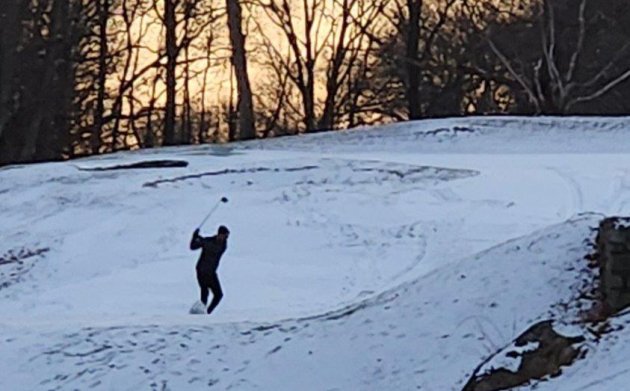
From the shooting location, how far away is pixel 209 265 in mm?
16500

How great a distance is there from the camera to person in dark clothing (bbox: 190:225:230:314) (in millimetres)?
16516

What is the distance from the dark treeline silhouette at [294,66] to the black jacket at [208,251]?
18.5 m

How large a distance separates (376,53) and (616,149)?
1968 cm

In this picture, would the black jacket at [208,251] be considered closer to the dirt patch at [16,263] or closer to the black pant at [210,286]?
the black pant at [210,286]

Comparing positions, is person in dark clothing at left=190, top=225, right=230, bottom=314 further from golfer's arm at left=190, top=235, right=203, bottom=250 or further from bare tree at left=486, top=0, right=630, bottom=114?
bare tree at left=486, top=0, right=630, bottom=114

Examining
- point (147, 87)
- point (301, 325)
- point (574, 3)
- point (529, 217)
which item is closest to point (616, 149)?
point (529, 217)

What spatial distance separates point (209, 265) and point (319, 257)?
178 inches

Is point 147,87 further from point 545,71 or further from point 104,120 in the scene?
point 545,71

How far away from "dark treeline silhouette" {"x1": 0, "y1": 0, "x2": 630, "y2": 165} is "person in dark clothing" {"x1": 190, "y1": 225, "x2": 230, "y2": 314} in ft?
60.8

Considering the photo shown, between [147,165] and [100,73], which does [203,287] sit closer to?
[147,165]

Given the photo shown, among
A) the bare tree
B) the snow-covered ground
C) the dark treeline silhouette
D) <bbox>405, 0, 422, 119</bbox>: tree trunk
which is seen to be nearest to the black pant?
the snow-covered ground

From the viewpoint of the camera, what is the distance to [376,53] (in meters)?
48.9

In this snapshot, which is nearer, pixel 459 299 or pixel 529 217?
pixel 459 299

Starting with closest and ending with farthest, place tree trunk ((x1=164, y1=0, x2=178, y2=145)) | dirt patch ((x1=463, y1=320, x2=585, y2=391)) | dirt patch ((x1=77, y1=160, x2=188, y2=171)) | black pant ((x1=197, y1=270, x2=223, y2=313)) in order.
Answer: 1. dirt patch ((x1=463, y1=320, x2=585, y2=391))
2. black pant ((x1=197, y1=270, x2=223, y2=313))
3. dirt patch ((x1=77, y1=160, x2=188, y2=171))
4. tree trunk ((x1=164, y1=0, x2=178, y2=145))
